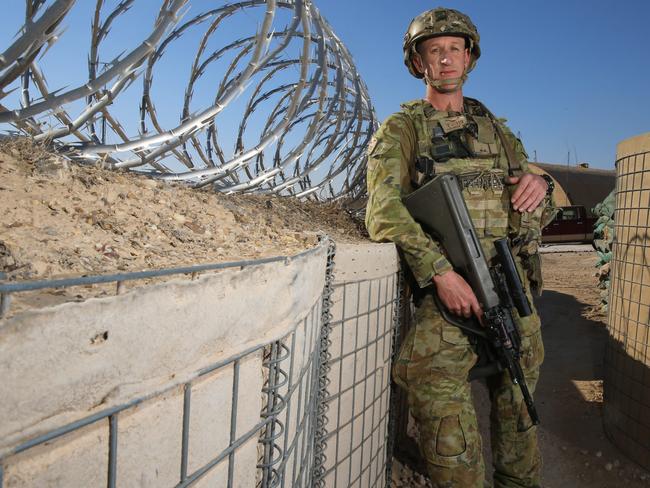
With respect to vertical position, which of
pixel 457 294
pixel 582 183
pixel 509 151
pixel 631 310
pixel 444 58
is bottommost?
pixel 631 310

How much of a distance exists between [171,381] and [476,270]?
175cm

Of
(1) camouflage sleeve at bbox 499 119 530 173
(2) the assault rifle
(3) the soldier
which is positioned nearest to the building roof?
(1) camouflage sleeve at bbox 499 119 530 173

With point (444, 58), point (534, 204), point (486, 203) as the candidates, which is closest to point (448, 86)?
point (444, 58)

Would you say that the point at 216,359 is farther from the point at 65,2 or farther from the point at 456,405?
the point at 456,405

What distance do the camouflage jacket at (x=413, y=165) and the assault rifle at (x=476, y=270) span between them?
0.29 ft

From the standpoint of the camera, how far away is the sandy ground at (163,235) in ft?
4.61

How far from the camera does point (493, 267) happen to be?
8.20 feet

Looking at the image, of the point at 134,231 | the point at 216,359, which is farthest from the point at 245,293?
the point at 134,231

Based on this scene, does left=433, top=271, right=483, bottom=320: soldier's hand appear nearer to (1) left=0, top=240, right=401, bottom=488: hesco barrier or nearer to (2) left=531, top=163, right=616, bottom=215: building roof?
(1) left=0, top=240, right=401, bottom=488: hesco barrier

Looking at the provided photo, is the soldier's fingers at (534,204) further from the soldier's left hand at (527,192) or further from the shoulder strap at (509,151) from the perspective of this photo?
the shoulder strap at (509,151)

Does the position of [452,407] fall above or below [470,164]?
below

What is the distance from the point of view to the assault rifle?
90.9 inches

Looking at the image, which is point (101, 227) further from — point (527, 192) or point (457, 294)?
point (527, 192)

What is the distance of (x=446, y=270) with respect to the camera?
228 cm
